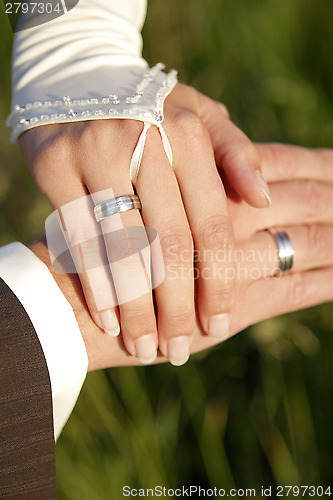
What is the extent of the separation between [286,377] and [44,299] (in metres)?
0.67

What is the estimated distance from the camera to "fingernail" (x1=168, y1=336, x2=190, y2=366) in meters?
0.76

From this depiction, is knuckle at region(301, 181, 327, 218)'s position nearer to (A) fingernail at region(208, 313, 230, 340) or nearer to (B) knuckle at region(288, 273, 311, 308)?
(B) knuckle at region(288, 273, 311, 308)

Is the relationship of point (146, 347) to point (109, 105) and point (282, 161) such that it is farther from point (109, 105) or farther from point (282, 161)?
point (282, 161)

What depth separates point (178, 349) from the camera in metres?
0.77

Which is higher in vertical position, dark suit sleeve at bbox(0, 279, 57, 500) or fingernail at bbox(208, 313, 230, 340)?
dark suit sleeve at bbox(0, 279, 57, 500)

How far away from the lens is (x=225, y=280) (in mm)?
773

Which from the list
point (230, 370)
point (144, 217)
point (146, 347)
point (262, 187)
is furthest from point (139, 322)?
point (230, 370)

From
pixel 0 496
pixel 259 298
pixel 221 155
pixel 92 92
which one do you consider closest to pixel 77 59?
pixel 92 92

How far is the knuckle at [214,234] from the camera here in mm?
771

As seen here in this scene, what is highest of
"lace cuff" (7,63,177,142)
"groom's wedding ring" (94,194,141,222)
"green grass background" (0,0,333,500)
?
"lace cuff" (7,63,177,142)

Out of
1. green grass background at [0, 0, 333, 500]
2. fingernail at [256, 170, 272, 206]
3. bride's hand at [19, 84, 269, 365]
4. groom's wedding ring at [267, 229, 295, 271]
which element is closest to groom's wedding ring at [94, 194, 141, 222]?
bride's hand at [19, 84, 269, 365]

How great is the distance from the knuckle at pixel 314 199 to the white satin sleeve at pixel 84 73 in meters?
0.35

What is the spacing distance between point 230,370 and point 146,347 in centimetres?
52

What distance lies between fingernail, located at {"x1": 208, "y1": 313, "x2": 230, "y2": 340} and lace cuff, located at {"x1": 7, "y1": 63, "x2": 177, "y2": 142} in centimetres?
33
